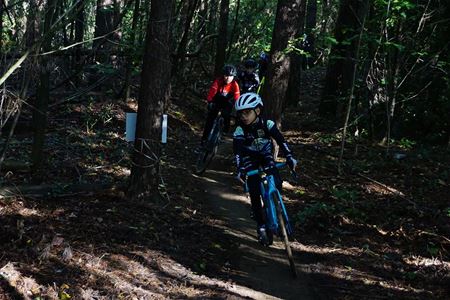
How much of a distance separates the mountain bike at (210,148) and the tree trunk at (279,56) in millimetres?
1135

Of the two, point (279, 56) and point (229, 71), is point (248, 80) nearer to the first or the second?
point (229, 71)

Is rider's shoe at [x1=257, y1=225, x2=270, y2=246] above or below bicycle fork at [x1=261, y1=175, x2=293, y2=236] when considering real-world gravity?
below

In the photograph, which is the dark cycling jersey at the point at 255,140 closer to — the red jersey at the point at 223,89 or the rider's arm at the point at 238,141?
the rider's arm at the point at 238,141

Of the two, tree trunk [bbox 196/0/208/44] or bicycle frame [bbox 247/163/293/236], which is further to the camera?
tree trunk [bbox 196/0/208/44]

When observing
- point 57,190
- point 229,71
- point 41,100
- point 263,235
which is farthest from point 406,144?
point 41,100

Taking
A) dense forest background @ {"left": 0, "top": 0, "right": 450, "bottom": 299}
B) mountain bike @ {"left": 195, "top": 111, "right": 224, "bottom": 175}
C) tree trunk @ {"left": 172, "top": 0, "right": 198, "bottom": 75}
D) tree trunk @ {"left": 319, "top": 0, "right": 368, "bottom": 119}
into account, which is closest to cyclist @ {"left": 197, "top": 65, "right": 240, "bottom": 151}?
mountain bike @ {"left": 195, "top": 111, "right": 224, "bottom": 175}

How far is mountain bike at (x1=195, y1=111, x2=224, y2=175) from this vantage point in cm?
1048

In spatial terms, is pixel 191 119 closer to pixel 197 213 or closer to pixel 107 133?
pixel 107 133

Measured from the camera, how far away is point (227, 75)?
34.0 ft

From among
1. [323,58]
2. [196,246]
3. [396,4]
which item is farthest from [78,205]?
[323,58]

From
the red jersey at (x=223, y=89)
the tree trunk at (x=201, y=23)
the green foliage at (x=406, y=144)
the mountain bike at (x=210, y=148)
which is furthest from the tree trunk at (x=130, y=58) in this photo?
the green foliage at (x=406, y=144)

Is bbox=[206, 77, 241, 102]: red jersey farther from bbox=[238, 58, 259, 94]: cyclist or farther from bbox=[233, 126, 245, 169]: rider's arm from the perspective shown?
bbox=[233, 126, 245, 169]: rider's arm

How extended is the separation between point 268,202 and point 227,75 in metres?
4.37

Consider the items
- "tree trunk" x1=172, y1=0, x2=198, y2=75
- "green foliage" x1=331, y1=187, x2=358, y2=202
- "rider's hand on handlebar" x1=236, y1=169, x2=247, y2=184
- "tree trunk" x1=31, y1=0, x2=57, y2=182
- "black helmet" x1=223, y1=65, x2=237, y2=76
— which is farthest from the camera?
"tree trunk" x1=172, y1=0, x2=198, y2=75
